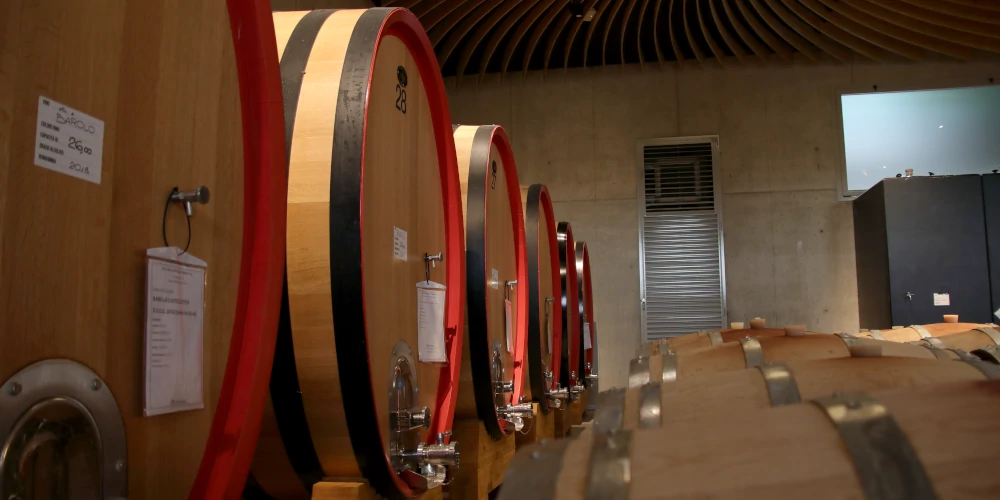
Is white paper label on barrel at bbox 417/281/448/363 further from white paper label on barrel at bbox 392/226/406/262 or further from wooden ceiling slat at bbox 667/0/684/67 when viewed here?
wooden ceiling slat at bbox 667/0/684/67

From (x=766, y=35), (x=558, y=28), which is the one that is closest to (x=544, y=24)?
(x=558, y=28)

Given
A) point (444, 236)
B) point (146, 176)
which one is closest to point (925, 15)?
point (444, 236)

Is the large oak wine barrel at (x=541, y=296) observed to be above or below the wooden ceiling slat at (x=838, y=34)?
below

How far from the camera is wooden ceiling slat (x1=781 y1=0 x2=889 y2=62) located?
7520mm

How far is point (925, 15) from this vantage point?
730 centimetres

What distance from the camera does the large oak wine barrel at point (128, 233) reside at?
2.49 feet

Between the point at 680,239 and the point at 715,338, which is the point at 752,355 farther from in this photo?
the point at 680,239

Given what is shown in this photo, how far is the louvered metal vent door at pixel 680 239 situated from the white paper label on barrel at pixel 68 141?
834 cm

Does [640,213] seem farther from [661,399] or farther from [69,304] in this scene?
[69,304]

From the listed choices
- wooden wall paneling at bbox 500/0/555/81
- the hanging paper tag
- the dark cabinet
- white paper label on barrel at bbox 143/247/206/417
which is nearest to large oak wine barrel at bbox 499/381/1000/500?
white paper label on barrel at bbox 143/247/206/417

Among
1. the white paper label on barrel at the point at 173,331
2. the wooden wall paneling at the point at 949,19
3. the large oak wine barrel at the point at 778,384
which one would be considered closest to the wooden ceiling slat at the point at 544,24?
the wooden wall paneling at the point at 949,19

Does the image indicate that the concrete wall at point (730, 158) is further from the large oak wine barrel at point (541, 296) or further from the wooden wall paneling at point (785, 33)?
the large oak wine barrel at point (541, 296)

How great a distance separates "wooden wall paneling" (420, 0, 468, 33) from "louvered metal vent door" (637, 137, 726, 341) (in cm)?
319

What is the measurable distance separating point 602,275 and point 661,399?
7.58m
